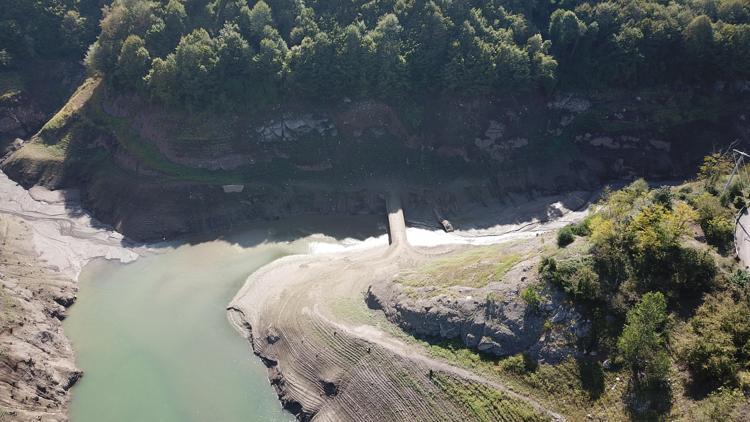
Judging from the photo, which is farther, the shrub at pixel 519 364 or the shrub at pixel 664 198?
the shrub at pixel 664 198

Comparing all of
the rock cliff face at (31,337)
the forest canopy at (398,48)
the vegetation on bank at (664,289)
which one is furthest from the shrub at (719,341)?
the rock cliff face at (31,337)

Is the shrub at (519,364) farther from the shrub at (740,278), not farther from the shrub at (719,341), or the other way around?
the shrub at (740,278)

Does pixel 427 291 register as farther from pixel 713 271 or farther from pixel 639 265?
pixel 713 271

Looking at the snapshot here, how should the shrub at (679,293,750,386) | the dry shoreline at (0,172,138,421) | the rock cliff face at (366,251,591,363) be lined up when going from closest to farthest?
the shrub at (679,293,750,386) < the rock cliff face at (366,251,591,363) < the dry shoreline at (0,172,138,421)

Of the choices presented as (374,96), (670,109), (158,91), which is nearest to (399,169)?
Answer: (374,96)

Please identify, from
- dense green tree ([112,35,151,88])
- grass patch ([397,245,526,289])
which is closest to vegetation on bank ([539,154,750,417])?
grass patch ([397,245,526,289])

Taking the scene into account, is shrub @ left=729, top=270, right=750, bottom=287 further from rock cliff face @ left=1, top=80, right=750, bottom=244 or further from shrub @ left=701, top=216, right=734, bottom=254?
rock cliff face @ left=1, top=80, right=750, bottom=244
